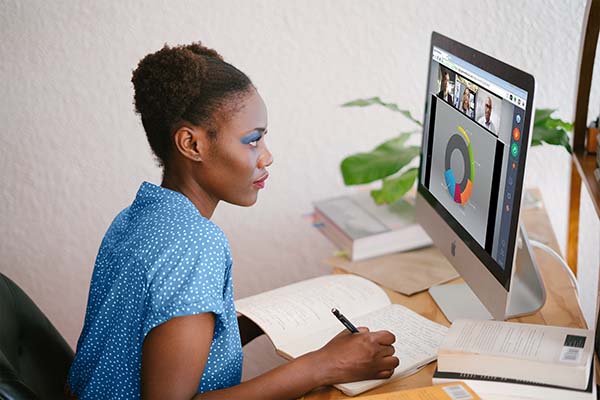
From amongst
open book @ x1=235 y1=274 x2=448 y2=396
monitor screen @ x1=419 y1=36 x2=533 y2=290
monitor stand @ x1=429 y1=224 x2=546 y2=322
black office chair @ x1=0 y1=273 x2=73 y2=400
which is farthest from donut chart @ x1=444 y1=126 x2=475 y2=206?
black office chair @ x1=0 y1=273 x2=73 y2=400

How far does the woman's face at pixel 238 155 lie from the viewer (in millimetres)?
1223

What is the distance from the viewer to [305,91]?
2.15 metres

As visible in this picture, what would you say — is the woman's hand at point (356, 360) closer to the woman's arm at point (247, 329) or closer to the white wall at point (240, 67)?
the woman's arm at point (247, 329)

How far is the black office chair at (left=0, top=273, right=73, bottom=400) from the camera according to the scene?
4.29 ft

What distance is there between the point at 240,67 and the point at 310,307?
853 mm

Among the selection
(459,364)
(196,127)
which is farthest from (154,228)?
(459,364)

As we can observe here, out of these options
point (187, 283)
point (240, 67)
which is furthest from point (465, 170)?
point (240, 67)

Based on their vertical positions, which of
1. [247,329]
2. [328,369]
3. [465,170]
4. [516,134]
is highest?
[516,134]

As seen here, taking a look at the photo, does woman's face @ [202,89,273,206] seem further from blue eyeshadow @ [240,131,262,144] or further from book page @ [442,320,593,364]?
book page @ [442,320,593,364]

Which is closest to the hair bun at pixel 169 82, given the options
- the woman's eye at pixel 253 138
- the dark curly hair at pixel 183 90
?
the dark curly hair at pixel 183 90

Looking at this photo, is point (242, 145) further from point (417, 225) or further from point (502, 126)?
point (417, 225)

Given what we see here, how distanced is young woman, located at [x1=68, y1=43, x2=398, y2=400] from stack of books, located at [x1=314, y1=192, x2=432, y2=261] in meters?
0.45

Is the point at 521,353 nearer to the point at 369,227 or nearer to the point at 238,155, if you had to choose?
the point at 238,155

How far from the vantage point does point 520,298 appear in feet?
4.66
